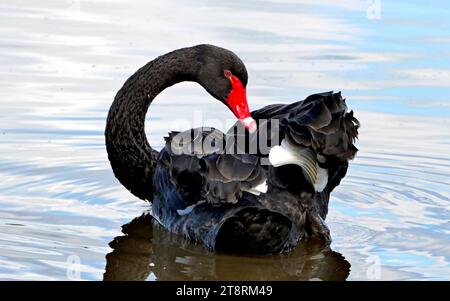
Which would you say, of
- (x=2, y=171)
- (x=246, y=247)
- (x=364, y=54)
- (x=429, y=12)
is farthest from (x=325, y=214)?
(x=429, y=12)

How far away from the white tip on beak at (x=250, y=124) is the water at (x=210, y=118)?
726mm

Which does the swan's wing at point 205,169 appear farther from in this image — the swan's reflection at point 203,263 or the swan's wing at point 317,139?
the swan's reflection at point 203,263

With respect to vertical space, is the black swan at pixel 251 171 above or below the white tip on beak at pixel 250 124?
below

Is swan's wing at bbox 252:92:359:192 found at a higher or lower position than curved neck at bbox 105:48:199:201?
lower

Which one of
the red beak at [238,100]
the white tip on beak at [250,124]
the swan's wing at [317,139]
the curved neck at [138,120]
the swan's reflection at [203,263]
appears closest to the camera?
the swan's reflection at [203,263]

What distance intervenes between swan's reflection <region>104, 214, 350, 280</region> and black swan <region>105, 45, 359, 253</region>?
2.7 inches

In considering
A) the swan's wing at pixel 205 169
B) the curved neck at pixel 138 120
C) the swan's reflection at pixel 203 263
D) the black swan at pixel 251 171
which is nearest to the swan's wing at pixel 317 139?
the black swan at pixel 251 171

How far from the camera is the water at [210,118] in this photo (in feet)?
18.3

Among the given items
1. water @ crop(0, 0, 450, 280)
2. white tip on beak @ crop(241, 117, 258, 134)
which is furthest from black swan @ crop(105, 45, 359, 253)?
water @ crop(0, 0, 450, 280)

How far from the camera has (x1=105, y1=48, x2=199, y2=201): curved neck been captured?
6.52 meters

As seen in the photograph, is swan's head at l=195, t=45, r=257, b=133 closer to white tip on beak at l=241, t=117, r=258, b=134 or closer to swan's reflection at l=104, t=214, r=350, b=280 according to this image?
white tip on beak at l=241, t=117, r=258, b=134

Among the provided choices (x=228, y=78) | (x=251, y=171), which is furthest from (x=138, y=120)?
(x=251, y=171)

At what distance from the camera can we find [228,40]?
10.1 meters
